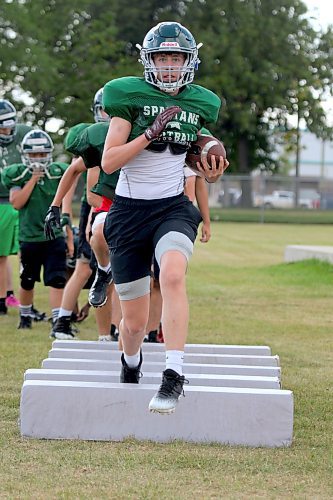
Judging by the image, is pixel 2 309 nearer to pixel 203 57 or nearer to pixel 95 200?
pixel 95 200

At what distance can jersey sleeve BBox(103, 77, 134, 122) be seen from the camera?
504cm

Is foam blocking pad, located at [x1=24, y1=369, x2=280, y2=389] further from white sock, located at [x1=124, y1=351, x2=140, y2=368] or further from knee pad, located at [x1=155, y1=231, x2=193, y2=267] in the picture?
knee pad, located at [x1=155, y1=231, x2=193, y2=267]

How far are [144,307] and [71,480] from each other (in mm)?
1229

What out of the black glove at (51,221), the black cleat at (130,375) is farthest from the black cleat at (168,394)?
the black glove at (51,221)

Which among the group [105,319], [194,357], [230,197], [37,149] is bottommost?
[230,197]

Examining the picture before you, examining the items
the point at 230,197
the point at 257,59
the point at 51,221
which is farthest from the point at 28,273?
the point at 257,59

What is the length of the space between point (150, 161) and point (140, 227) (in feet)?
1.10

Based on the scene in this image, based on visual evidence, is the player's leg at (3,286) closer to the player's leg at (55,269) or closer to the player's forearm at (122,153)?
the player's leg at (55,269)

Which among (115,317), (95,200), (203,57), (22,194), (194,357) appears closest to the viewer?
(194,357)

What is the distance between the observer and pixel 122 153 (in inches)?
195

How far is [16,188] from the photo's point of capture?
9.13m

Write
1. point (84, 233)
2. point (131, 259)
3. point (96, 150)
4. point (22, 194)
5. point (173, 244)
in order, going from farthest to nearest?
point (22, 194), point (84, 233), point (96, 150), point (131, 259), point (173, 244)

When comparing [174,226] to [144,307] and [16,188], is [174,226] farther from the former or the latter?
[16,188]

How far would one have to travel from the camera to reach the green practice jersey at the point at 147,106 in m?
5.04
